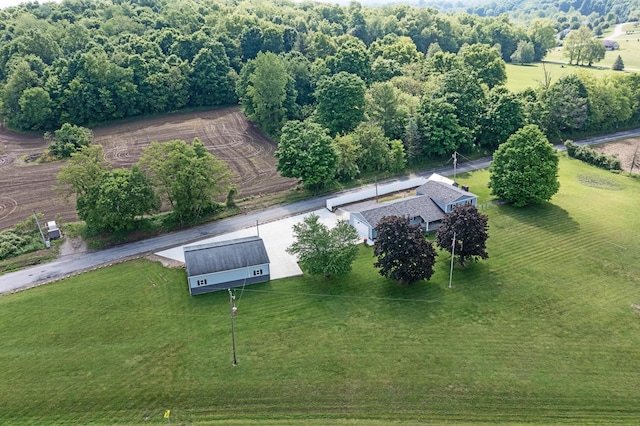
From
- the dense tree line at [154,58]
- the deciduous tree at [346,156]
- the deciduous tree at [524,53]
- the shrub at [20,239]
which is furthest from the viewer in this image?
→ the deciduous tree at [524,53]

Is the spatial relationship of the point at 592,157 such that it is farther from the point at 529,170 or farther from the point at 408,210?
the point at 408,210

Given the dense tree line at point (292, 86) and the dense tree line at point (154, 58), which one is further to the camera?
the dense tree line at point (154, 58)

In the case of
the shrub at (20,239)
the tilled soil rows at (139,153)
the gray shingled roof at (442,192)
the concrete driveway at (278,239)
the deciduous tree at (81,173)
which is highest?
the deciduous tree at (81,173)

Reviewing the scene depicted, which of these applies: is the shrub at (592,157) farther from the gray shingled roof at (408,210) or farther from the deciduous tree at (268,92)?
the deciduous tree at (268,92)

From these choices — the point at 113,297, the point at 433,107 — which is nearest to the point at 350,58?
the point at 433,107

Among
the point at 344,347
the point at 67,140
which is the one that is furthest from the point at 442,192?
the point at 67,140

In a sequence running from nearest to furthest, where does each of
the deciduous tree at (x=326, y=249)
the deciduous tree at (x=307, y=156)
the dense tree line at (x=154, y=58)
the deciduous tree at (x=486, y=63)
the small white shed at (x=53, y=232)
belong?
the deciduous tree at (x=326, y=249) → the small white shed at (x=53, y=232) → the deciduous tree at (x=307, y=156) → the dense tree line at (x=154, y=58) → the deciduous tree at (x=486, y=63)

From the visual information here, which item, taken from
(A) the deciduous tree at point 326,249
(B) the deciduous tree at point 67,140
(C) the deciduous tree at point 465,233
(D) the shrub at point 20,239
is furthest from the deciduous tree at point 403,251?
(B) the deciduous tree at point 67,140
